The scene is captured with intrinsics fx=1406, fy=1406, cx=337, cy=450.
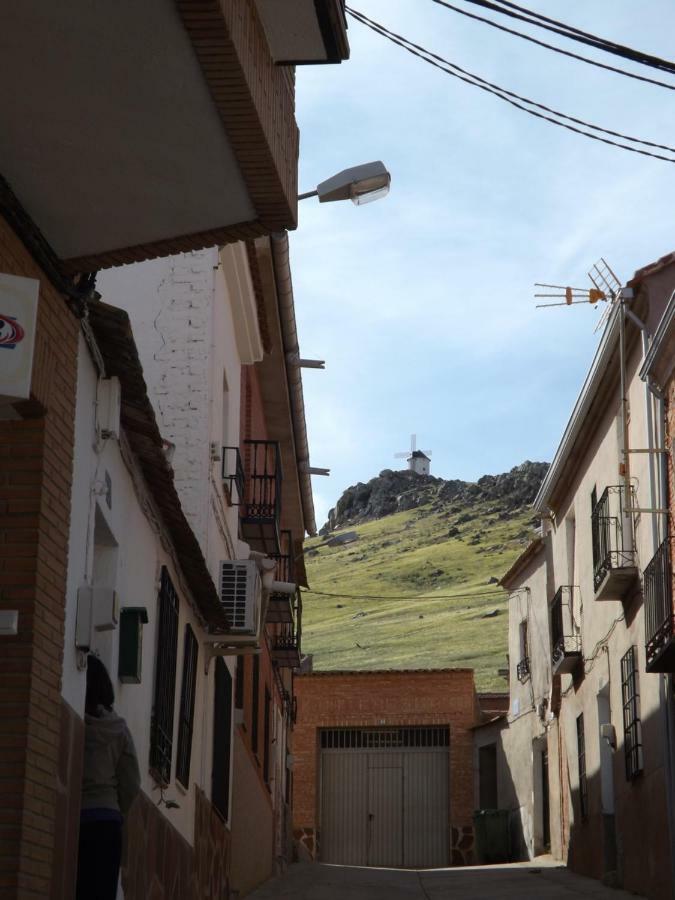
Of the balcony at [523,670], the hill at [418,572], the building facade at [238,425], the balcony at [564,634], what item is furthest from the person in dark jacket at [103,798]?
the hill at [418,572]

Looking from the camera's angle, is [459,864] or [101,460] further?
[459,864]

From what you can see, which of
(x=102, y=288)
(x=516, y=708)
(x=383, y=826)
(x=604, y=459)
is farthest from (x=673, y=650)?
(x=383, y=826)

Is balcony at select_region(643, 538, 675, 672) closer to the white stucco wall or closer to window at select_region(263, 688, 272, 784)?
the white stucco wall

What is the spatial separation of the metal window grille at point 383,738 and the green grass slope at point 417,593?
1230 centimetres

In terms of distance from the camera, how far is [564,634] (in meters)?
22.2

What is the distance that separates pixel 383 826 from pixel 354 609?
61935mm

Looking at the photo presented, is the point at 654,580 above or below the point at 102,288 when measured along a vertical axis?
below

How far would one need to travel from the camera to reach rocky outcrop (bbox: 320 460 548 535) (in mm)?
138750

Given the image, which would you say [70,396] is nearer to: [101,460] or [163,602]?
[101,460]

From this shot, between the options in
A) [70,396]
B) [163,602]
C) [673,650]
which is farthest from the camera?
[673,650]

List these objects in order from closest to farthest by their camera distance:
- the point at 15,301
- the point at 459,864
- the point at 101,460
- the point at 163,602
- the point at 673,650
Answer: the point at 15,301 → the point at 101,460 → the point at 163,602 → the point at 673,650 → the point at 459,864

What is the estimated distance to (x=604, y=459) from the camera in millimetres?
19125

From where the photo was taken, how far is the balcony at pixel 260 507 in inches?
666

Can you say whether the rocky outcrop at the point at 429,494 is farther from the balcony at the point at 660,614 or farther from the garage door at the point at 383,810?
the balcony at the point at 660,614
